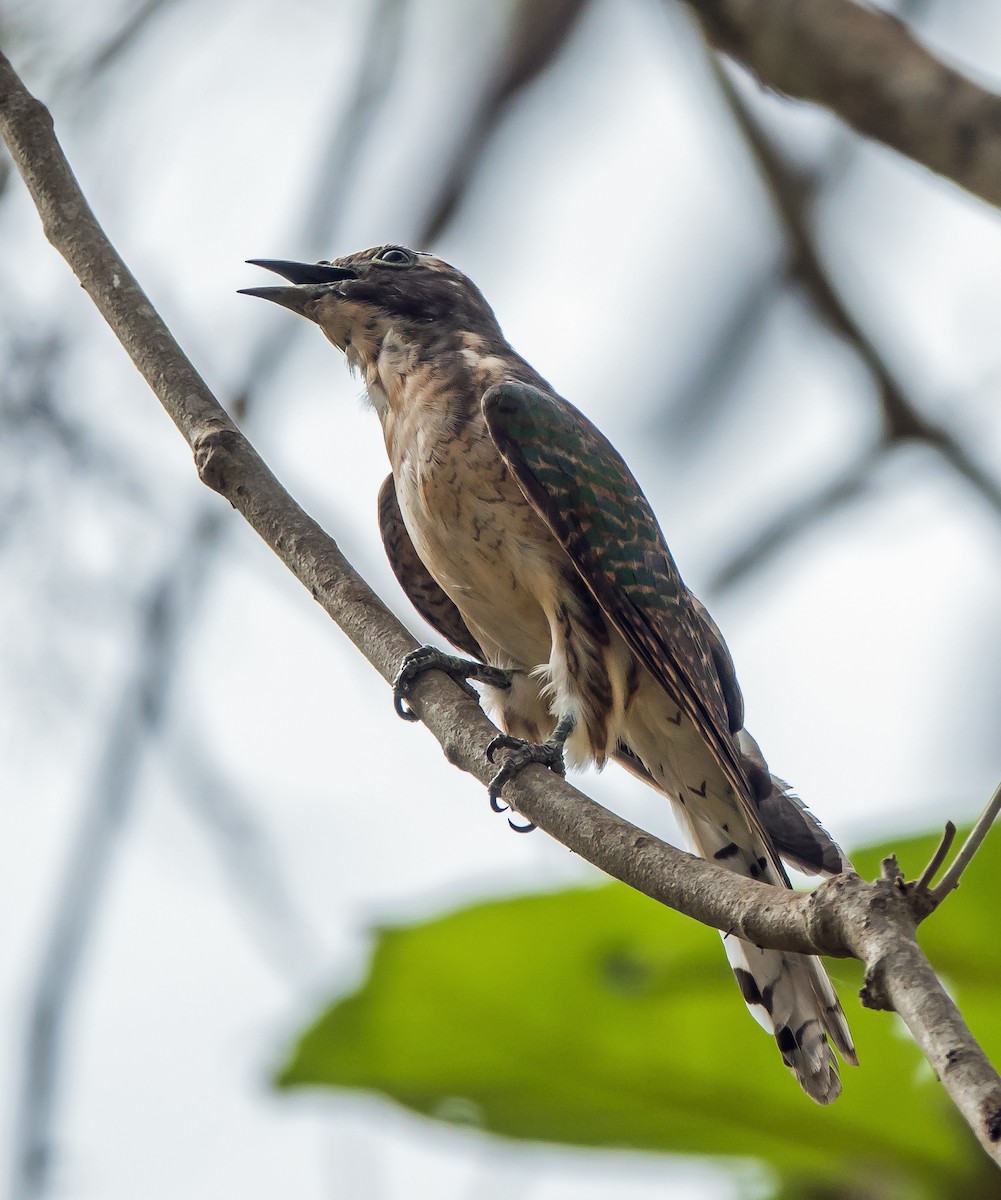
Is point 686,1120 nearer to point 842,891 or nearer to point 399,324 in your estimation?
point 842,891

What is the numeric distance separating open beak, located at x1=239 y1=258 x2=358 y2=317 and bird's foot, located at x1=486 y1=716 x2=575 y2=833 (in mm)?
1710

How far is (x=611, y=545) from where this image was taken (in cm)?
478

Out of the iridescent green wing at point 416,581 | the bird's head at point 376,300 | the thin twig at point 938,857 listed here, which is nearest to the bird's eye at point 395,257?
the bird's head at point 376,300

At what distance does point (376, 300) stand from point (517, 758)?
8.14 feet

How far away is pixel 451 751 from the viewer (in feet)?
11.4

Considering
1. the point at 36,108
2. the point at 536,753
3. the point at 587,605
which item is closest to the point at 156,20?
the point at 36,108

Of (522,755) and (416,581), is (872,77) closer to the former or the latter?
(522,755)

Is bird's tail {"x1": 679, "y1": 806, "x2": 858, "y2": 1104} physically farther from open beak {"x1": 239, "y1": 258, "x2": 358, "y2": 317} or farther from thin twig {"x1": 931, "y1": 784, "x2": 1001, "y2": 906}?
open beak {"x1": 239, "y1": 258, "x2": 358, "y2": 317}

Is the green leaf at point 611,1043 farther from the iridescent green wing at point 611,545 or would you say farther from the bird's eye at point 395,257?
the bird's eye at point 395,257

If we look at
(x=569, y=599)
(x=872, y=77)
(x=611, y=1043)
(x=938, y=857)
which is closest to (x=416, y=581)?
(x=569, y=599)

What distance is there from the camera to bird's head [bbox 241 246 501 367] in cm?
533

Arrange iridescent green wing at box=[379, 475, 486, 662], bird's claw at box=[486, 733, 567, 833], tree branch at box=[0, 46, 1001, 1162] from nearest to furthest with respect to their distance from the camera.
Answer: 1. tree branch at box=[0, 46, 1001, 1162]
2. bird's claw at box=[486, 733, 567, 833]
3. iridescent green wing at box=[379, 475, 486, 662]

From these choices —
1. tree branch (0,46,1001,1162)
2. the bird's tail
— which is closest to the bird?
the bird's tail

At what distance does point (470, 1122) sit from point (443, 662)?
1506mm
